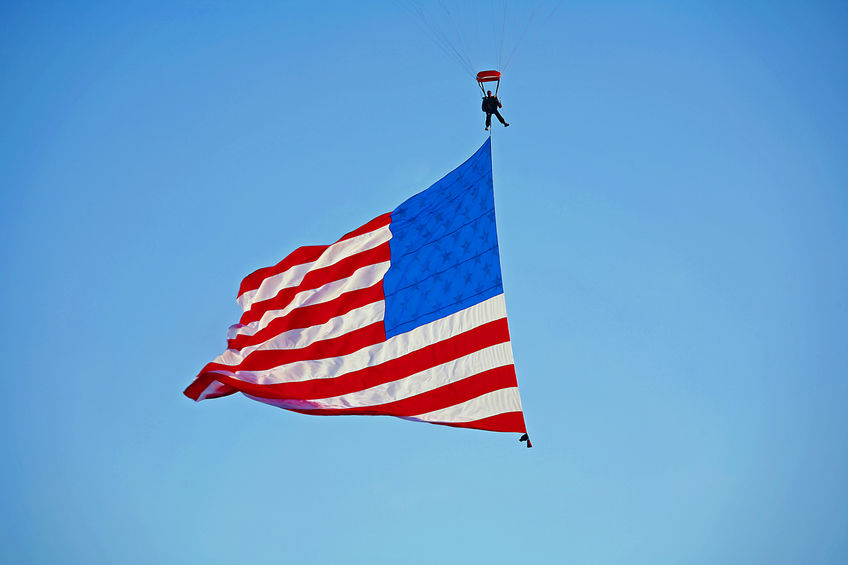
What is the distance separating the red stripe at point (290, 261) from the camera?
2336cm

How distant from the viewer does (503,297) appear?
19.5m

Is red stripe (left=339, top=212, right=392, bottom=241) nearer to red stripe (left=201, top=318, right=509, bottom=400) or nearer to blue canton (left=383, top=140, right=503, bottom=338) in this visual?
blue canton (left=383, top=140, right=503, bottom=338)

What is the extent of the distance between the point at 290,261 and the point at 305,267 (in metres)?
0.47

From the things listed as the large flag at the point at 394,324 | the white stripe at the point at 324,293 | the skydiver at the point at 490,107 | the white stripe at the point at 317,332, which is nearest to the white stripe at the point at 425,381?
the large flag at the point at 394,324

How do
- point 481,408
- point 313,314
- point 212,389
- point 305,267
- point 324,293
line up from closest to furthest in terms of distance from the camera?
1. point 481,408
2. point 212,389
3. point 313,314
4. point 324,293
5. point 305,267

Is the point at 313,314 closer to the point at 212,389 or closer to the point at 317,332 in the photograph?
the point at 317,332

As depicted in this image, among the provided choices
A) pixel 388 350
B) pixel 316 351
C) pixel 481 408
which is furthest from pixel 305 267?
pixel 481 408

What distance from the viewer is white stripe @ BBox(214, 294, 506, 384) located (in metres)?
19.7

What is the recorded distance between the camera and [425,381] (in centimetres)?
1995

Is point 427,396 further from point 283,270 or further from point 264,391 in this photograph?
point 283,270

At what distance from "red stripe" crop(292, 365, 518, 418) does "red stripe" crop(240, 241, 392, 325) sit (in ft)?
11.5

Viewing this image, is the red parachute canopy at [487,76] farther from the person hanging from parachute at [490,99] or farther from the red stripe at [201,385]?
the red stripe at [201,385]

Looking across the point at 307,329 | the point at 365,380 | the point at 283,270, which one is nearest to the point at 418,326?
the point at 365,380

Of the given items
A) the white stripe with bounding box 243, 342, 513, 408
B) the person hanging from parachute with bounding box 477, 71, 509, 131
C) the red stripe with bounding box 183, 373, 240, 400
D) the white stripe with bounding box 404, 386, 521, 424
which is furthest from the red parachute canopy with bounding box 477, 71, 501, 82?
the red stripe with bounding box 183, 373, 240, 400
